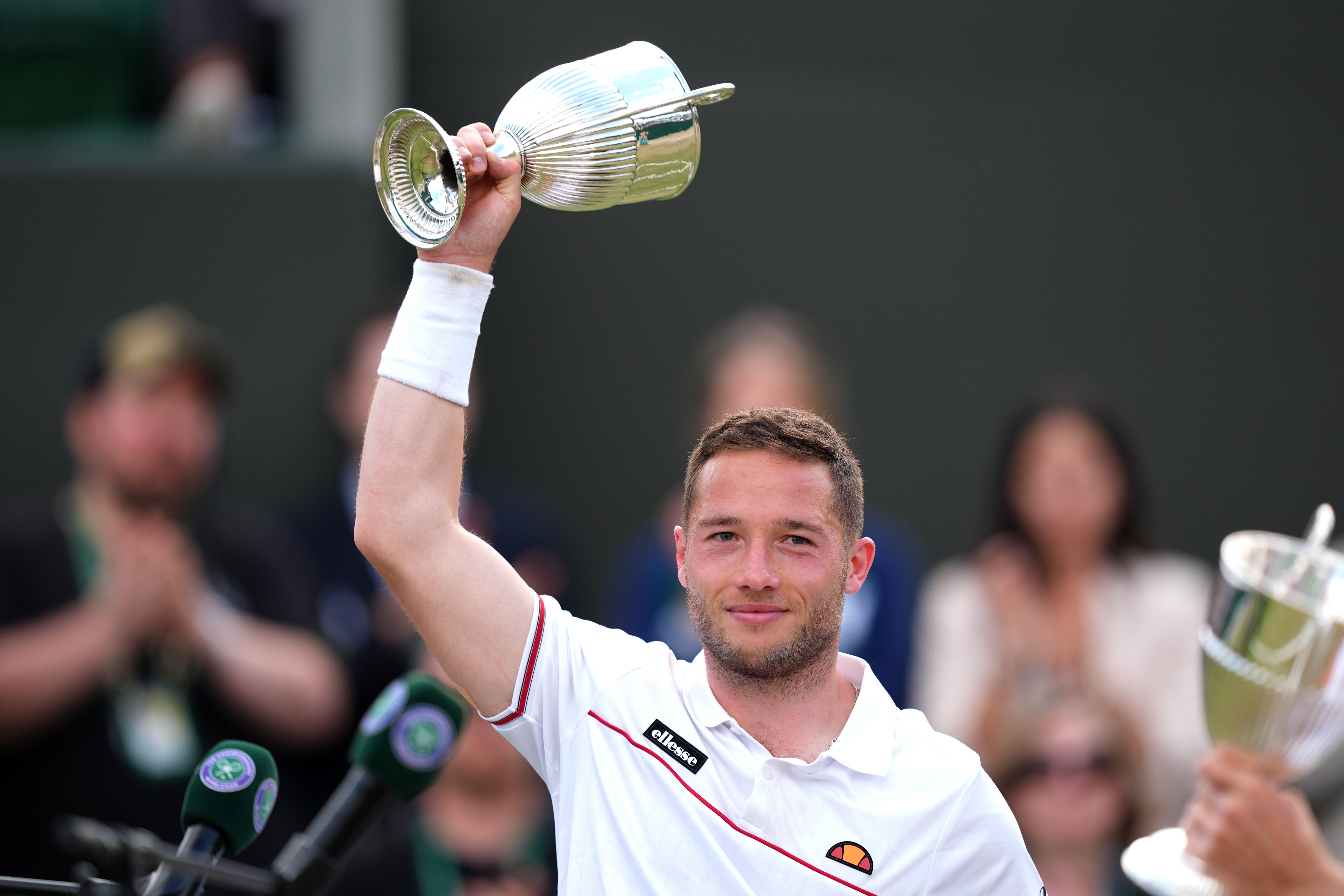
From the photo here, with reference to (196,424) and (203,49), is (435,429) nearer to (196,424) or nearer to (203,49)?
(196,424)

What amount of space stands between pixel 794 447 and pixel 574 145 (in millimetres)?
506

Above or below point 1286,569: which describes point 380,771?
below

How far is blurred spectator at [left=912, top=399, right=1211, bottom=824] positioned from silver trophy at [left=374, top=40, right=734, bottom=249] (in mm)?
2495

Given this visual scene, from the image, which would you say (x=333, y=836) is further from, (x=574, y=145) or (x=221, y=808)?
(x=574, y=145)

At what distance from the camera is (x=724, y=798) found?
2.07 m

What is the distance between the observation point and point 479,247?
2115 mm

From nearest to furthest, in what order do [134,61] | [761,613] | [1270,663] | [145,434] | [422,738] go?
[761,613], [1270,663], [422,738], [145,434], [134,61]

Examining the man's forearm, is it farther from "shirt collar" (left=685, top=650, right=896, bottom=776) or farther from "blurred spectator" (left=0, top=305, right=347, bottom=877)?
"blurred spectator" (left=0, top=305, right=347, bottom=877)

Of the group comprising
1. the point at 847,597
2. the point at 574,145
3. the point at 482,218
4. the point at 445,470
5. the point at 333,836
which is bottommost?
the point at 847,597

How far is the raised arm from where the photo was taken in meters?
2.04

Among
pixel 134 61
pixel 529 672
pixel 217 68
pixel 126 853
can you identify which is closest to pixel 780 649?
pixel 529 672

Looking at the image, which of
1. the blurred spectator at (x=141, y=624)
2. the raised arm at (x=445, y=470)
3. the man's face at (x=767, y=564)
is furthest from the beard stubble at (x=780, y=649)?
the blurred spectator at (x=141, y=624)

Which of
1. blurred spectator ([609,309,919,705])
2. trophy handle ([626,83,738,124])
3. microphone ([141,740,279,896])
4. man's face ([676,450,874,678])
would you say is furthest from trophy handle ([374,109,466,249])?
blurred spectator ([609,309,919,705])

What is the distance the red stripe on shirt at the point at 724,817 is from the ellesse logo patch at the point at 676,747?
1cm
